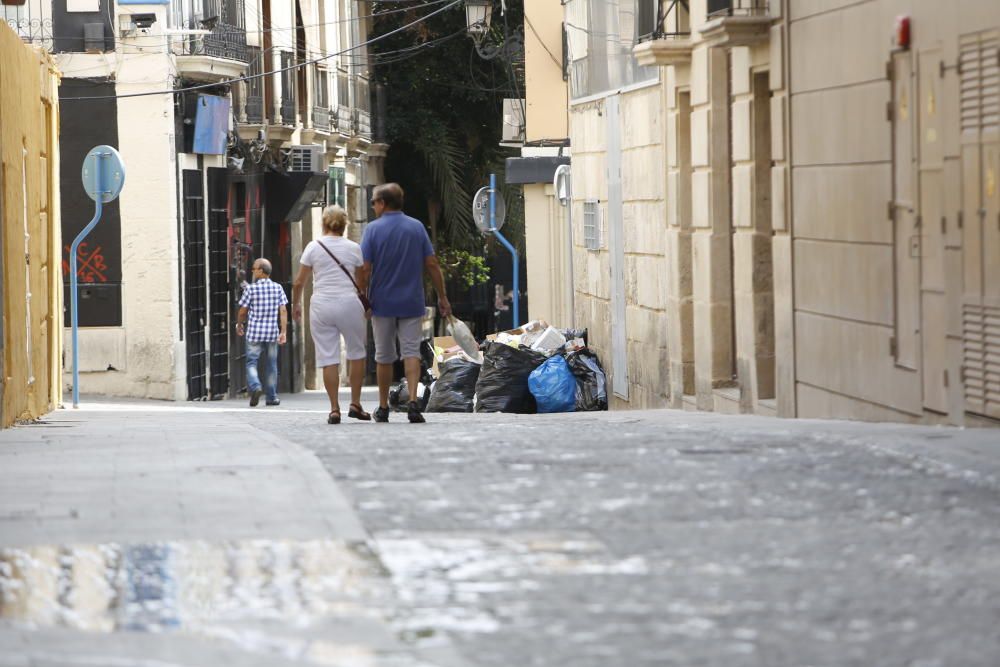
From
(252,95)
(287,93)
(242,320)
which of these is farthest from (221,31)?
(287,93)

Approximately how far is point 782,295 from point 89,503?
7.29 metres

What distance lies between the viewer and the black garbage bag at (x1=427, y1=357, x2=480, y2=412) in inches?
762

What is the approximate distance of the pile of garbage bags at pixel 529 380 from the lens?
1817cm

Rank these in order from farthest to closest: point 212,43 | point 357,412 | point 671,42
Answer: point 212,43 → point 671,42 → point 357,412

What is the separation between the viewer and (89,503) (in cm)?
731

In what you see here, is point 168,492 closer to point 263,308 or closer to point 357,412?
point 357,412

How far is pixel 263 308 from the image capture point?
22391 millimetres

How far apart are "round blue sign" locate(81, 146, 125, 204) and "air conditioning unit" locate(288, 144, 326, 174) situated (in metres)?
13.4

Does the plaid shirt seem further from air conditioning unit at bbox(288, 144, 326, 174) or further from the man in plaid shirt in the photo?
air conditioning unit at bbox(288, 144, 326, 174)

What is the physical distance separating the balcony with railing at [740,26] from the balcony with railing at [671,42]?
2.04 metres

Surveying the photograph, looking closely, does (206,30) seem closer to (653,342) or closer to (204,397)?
(204,397)

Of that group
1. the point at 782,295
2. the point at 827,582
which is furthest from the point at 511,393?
the point at 827,582

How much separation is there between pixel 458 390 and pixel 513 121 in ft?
41.6

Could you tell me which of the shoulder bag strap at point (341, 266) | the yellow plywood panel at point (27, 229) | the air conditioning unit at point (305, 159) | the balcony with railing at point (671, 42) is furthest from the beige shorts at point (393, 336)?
the air conditioning unit at point (305, 159)
